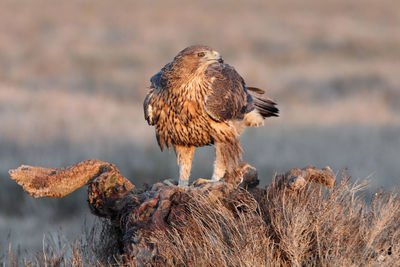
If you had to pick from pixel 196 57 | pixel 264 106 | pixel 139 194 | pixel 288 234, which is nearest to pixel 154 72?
pixel 264 106

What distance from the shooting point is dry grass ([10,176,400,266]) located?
391cm

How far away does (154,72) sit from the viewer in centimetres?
1995

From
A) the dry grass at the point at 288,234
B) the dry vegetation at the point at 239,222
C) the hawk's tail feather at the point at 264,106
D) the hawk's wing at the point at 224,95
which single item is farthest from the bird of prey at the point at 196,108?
the dry grass at the point at 288,234

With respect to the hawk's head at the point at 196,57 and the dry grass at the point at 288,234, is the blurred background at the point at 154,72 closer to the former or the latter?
the dry grass at the point at 288,234

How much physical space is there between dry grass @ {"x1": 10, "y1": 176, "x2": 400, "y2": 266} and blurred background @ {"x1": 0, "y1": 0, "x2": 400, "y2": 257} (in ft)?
3.28

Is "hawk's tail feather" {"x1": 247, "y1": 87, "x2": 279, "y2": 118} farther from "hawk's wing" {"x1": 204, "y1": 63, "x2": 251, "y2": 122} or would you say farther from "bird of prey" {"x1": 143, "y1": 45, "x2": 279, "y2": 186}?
"bird of prey" {"x1": 143, "y1": 45, "x2": 279, "y2": 186}

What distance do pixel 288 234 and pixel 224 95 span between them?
5.91ft

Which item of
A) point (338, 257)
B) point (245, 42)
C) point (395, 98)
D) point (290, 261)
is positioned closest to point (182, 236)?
point (290, 261)

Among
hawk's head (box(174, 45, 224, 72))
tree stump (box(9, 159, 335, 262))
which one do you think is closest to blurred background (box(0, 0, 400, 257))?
tree stump (box(9, 159, 335, 262))

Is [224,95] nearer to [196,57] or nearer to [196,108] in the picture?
[196,108]

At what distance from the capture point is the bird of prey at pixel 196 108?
521 centimetres

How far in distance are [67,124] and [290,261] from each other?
9.97m

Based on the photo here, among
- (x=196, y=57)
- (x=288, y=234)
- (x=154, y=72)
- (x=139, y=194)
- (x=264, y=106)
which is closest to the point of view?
(x=288, y=234)

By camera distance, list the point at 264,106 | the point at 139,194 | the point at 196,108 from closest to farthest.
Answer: the point at 139,194 < the point at 196,108 < the point at 264,106
